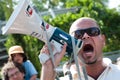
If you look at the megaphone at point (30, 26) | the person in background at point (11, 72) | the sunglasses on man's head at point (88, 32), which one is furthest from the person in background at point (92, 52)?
the person in background at point (11, 72)

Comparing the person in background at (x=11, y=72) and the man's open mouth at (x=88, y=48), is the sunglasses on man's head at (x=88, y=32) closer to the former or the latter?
the man's open mouth at (x=88, y=48)

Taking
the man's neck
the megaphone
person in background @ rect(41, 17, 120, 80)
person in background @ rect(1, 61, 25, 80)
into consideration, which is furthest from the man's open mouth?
person in background @ rect(1, 61, 25, 80)

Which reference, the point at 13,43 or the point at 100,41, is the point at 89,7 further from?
the point at 100,41

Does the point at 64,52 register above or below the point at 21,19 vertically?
below

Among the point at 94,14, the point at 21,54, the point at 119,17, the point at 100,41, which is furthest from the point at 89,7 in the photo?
the point at 100,41

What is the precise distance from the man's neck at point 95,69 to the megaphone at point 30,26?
1.34ft

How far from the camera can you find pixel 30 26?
2006 mm

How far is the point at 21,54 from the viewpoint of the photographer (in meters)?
5.48

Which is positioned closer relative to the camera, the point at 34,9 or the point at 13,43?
the point at 34,9

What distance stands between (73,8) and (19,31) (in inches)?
678

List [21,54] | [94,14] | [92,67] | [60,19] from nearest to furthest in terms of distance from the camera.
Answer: [92,67], [21,54], [60,19], [94,14]

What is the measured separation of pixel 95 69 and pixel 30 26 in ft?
2.10

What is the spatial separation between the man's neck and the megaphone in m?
0.41

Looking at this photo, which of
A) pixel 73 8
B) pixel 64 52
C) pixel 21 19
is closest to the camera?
pixel 21 19
